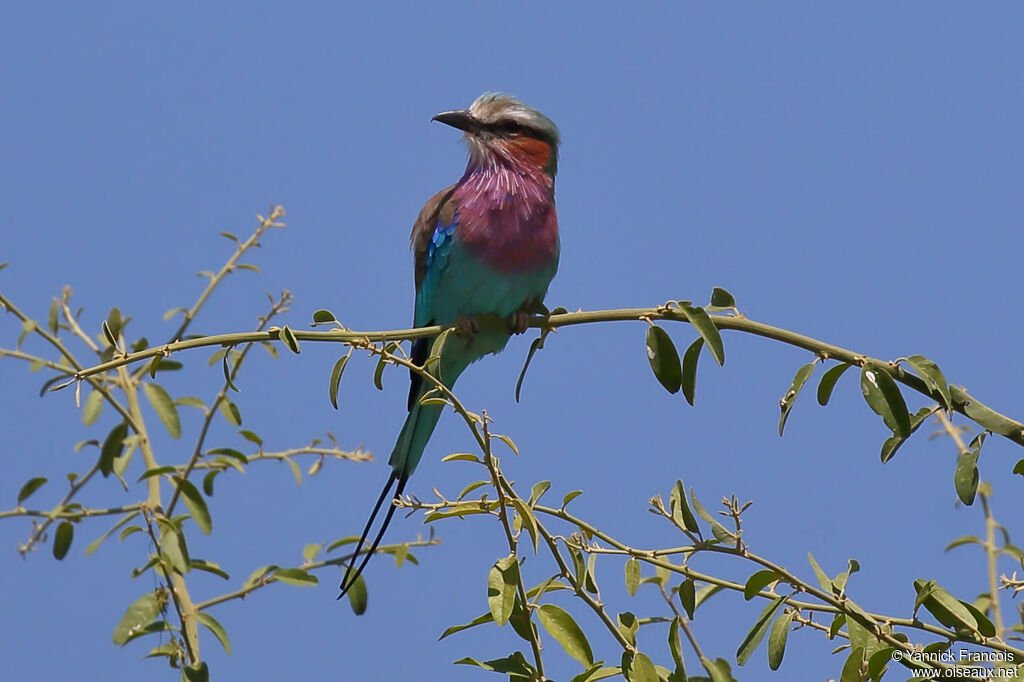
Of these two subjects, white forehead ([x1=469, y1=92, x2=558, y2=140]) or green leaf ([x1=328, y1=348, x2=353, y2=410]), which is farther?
white forehead ([x1=469, y1=92, x2=558, y2=140])

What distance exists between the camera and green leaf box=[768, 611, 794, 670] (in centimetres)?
206

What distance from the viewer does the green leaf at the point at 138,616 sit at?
2624mm

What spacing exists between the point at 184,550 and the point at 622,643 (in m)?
1.09

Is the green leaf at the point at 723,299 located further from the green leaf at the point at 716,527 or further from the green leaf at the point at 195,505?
the green leaf at the point at 195,505

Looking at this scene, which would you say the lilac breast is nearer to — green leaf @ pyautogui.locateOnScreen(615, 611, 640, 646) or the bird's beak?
the bird's beak

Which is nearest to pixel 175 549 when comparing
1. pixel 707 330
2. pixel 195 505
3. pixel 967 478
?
pixel 195 505

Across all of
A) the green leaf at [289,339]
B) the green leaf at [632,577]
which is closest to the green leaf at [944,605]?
the green leaf at [632,577]

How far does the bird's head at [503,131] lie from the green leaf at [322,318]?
193 centimetres

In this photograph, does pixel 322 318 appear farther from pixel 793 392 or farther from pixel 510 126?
pixel 510 126

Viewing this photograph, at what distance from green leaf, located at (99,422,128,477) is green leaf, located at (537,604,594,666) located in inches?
52.6

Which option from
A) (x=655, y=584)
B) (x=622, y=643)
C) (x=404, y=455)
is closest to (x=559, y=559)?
(x=622, y=643)

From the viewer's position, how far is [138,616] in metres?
2.64

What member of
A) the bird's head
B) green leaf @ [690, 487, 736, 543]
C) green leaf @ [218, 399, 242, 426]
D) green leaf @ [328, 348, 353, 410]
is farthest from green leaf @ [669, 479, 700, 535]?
the bird's head

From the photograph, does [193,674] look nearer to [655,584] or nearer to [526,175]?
[655,584]
